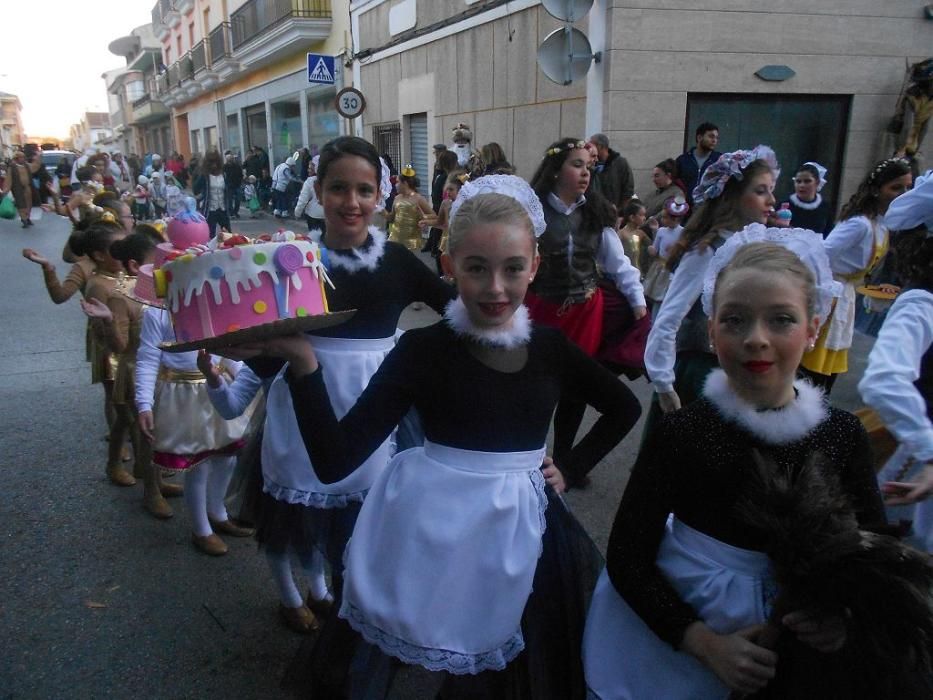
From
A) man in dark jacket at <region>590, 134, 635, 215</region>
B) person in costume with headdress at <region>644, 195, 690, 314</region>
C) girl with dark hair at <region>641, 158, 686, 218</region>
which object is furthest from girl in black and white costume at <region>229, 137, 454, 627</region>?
girl with dark hair at <region>641, 158, 686, 218</region>

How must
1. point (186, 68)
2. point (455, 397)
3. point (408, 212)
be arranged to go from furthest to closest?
point (186, 68)
point (408, 212)
point (455, 397)

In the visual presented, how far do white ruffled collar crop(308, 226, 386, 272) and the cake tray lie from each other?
0.97 m

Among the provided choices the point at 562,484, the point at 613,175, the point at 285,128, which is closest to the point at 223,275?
the point at 562,484

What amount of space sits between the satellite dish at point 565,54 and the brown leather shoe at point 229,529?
7230 millimetres

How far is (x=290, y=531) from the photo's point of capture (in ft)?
8.11

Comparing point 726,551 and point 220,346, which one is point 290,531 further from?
point 726,551

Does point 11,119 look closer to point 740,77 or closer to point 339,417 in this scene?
point 740,77

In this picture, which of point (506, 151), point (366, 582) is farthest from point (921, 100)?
point (366, 582)

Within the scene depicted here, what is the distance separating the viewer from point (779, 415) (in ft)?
4.75

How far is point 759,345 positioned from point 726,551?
1.45 ft

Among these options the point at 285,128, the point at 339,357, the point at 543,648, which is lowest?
the point at 543,648

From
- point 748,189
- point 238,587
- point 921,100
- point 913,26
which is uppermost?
point 913,26

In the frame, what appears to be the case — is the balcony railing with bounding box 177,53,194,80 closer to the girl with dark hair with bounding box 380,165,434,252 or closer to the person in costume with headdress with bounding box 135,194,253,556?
the girl with dark hair with bounding box 380,165,434,252

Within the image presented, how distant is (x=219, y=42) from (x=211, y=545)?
3154 cm
